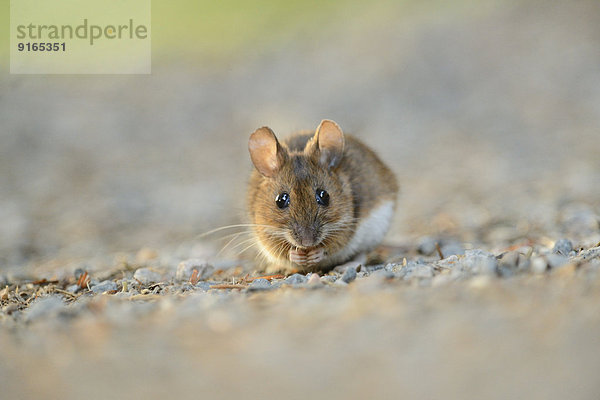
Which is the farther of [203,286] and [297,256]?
[297,256]

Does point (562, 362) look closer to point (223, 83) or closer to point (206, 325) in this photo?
point (206, 325)

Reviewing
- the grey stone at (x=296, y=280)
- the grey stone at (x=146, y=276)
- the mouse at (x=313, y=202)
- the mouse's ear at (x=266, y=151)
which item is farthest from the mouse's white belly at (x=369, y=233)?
the grey stone at (x=146, y=276)

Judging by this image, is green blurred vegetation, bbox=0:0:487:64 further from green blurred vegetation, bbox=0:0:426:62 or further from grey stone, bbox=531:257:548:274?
grey stone, bbox=531:257:548:274

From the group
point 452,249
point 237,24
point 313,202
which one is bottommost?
point 452,249

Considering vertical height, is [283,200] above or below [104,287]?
above

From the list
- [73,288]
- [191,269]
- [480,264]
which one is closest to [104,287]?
[73,288]

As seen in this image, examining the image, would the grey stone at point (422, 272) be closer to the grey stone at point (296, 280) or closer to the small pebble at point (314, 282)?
the small pebble at point (314, 282)

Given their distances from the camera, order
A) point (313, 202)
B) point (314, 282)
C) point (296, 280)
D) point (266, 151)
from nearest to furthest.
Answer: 1. point (314, 282)
2. point (296, 280)
3. point (313, 202)
4. point (266, 151)

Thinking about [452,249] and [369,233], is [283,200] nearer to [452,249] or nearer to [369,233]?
[369,233]
